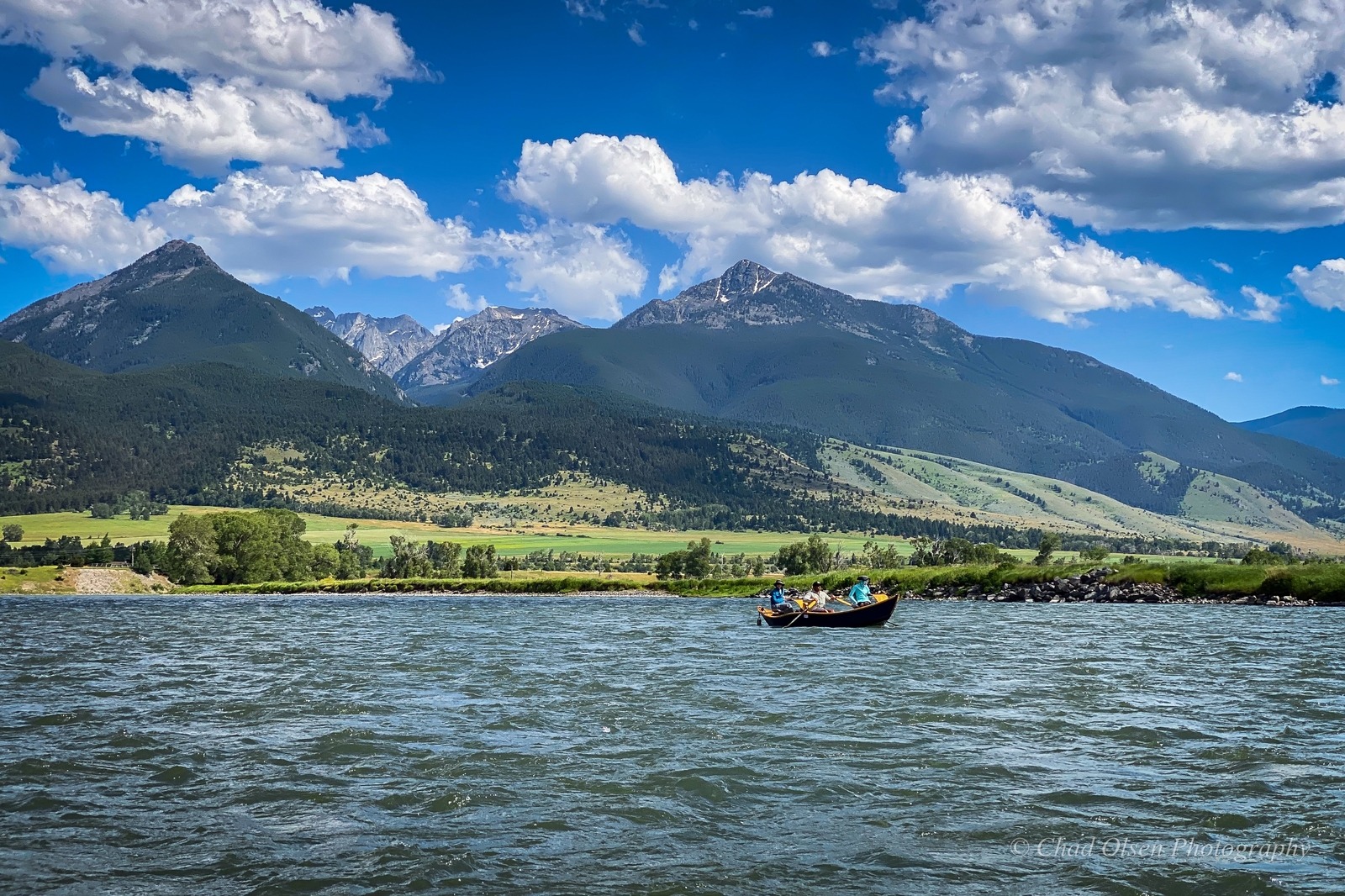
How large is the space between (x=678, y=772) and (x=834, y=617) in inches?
1965

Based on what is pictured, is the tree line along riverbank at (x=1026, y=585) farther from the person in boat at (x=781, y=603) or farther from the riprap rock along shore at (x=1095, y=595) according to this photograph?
A: the person in boat at (x=781, y=603)

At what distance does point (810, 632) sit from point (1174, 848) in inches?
1979

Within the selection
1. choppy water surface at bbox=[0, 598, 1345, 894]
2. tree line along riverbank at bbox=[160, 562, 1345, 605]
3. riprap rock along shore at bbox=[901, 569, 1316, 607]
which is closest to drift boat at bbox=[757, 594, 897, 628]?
choppy water surface at bbox=[0, 598, 1345, 894]

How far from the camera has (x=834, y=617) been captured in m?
72.0

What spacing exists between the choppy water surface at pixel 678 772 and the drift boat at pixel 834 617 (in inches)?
804

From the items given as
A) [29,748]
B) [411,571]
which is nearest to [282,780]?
[29,748]

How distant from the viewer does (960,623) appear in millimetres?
69250

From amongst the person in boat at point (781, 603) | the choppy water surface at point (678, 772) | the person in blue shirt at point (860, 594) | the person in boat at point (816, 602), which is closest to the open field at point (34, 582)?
the choppy water surface at point (678, 772)

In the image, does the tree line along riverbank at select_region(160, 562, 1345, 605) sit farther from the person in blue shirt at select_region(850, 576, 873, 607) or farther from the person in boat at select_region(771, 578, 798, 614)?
the person in blue shirt at select_region(850, 576, 873, 607)

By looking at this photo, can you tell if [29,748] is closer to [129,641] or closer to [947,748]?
[947,748]

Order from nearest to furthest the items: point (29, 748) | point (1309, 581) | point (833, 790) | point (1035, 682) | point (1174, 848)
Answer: point (1174, 848) < point (833, 790) < point (29, 748) < point (1035, 682) < point (1309, 581)

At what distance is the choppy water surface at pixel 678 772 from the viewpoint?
1625 centimetres

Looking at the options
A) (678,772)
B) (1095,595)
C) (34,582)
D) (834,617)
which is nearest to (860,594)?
(834,617)

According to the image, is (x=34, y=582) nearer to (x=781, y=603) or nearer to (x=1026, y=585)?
(x=781, y=603)
